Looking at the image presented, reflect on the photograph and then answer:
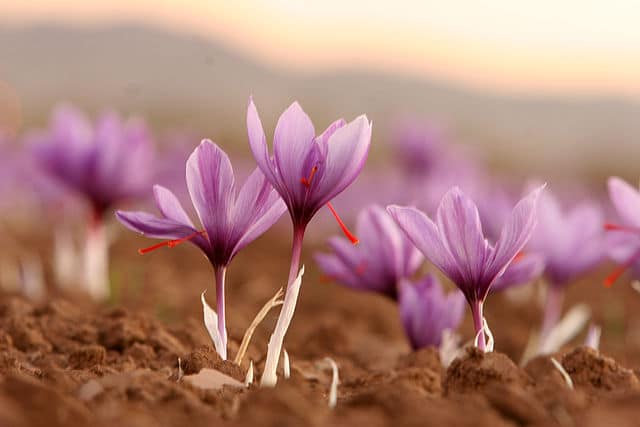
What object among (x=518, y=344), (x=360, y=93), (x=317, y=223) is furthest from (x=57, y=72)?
(x=518, y=344)

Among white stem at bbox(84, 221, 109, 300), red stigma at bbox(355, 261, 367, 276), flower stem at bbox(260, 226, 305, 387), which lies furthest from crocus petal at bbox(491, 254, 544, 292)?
white stem at bbox(84, 221, 109, 300)

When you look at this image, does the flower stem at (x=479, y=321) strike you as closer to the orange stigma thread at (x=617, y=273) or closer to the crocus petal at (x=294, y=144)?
the orange stigma thread at (x=617, y=273)

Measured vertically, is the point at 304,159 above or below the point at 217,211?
above

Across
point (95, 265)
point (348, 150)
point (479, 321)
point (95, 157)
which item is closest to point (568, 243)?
point (479, 321)

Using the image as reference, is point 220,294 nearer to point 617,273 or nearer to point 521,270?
point 617,273

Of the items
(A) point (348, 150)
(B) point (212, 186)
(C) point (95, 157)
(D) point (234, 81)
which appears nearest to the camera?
(A) point (348, 150)

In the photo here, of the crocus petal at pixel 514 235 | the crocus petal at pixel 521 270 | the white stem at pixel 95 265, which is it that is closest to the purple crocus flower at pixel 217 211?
the crocus petal at pixel 514 235

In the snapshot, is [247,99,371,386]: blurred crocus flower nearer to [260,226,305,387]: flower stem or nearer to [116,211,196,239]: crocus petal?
[260,226,305,387]: flower stem

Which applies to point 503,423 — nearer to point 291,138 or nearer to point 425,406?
point 425,406
